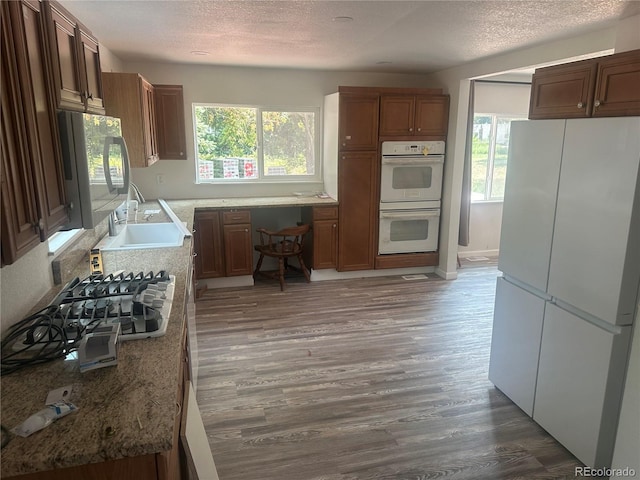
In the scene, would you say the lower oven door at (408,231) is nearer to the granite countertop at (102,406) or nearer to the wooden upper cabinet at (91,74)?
the wooden upper cabinet at (91,74)

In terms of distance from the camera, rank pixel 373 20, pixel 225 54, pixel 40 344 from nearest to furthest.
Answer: pixel 40 344, pixel 373 20, pixel 225 54

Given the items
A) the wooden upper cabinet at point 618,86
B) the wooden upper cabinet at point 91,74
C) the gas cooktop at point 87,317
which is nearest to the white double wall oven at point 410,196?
the wooden upper cabinet at point 618,86

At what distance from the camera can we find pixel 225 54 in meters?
4.02

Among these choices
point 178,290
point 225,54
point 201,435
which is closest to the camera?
point 201,435

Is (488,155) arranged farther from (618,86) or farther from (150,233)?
(150,233)

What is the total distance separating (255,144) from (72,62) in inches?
135

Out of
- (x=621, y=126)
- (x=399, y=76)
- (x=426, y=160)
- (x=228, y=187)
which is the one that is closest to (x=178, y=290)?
(x=621, y=126)

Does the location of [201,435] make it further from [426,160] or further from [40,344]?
[426,160]

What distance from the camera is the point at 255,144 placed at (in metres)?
5.16

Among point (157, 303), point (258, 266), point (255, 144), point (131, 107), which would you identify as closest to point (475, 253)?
point (258, 266)

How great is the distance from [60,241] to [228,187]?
9.56ft

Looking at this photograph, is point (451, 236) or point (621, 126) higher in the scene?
point (621, 126)

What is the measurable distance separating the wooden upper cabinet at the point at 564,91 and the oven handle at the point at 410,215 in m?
2.46

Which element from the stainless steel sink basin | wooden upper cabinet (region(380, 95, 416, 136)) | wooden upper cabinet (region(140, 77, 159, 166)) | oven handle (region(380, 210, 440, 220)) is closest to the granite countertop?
the stainless steel sink basin
